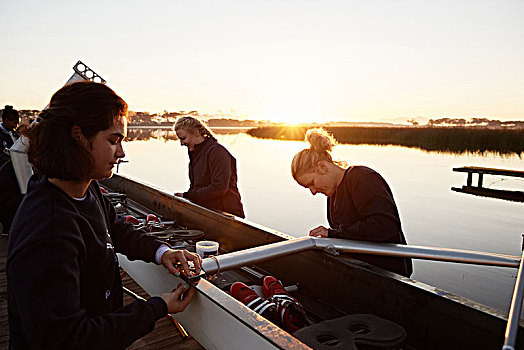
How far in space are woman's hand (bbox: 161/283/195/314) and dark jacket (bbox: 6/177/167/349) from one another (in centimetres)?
6

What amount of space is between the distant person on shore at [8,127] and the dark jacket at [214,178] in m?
2.93

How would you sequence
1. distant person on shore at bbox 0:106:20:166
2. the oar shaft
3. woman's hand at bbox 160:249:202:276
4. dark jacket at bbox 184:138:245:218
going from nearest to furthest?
woman's hand at bbox 160:249:202:276 < the oar shaft < dark jacket at bbox 184:138:245:218 < distant person on shore at bbox 0:106:20:166

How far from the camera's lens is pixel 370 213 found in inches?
94.1

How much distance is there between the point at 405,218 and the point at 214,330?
8.38m

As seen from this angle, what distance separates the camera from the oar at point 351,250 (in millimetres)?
1989

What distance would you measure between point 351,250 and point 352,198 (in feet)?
1.25

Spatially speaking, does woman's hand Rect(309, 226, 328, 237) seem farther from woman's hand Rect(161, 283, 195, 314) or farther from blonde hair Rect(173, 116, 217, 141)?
blonde hair Rect(173, 116, 217, 141)

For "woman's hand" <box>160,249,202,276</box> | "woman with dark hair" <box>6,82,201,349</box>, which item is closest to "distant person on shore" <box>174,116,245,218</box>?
"woman's hand" <box>160,249,202,276</box>

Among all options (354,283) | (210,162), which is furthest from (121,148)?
(210,162)

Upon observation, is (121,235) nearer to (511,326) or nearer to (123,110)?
(123,110)

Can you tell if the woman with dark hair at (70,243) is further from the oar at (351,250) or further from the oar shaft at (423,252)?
the oar shaft at (423,252)

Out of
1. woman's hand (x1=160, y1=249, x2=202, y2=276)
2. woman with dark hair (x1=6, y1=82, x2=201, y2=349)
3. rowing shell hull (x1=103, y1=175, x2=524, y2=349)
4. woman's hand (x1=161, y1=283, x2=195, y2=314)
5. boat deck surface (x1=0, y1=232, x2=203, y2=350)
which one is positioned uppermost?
woman with dark hair (x1=6, y1=82, x2=201, y2=349)

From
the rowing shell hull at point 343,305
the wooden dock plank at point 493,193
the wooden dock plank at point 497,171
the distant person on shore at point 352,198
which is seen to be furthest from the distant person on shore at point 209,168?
the wooden dock plank at point 493,193

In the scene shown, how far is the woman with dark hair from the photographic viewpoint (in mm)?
1001
